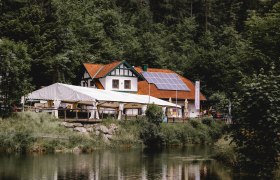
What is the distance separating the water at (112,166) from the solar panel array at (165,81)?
102 ft

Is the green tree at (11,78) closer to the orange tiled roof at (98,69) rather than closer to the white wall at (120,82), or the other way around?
the orange tiled roof at (98,69)

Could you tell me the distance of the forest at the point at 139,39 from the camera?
44562 mm

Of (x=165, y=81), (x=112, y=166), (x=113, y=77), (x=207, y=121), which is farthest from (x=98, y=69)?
(x=112, y=166)

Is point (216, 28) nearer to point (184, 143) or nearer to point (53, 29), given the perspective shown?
point (53, 29)

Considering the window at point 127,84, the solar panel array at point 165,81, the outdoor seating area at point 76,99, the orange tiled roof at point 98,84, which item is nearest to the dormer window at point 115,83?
the window at point 127,84

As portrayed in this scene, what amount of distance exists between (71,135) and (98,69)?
84.7 feet

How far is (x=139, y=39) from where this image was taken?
85.4 m

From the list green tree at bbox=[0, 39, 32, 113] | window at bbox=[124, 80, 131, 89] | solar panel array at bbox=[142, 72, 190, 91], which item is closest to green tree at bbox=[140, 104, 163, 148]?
green tree at bbox=[0, 39, 32, 113]

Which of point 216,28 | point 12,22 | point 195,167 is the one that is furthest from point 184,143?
point 216,28

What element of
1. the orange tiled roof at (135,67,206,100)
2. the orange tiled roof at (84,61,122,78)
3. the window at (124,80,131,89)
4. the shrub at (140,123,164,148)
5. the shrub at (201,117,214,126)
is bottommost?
the shrub at (140,123,164,148)

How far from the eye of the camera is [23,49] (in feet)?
156

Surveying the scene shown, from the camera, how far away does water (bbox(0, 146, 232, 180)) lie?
2561 cm

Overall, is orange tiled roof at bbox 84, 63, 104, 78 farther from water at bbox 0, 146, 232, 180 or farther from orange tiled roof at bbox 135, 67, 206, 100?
water at bbox 0, 146, 232, 180

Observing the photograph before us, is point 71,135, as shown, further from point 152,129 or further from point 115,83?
point 115,83
